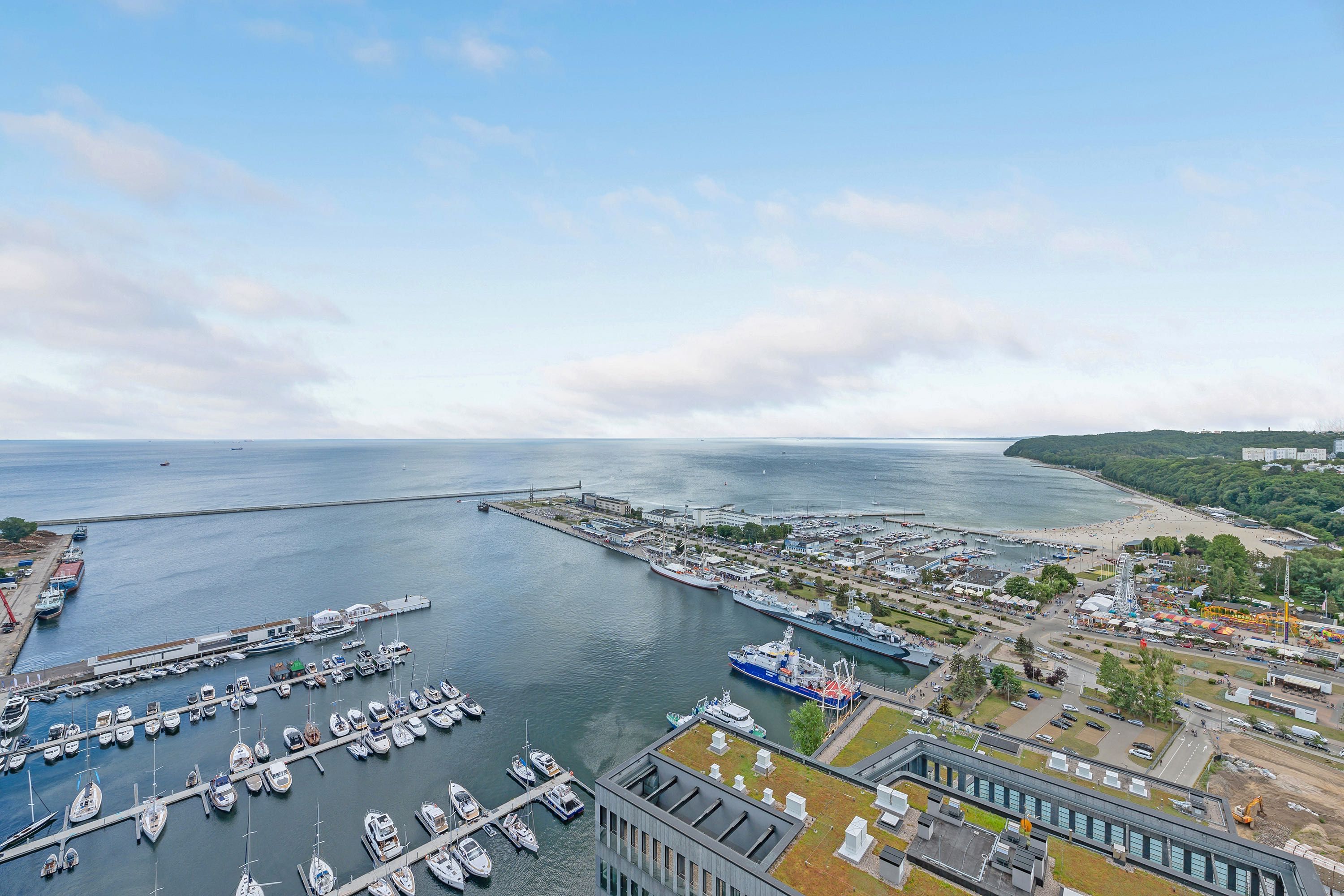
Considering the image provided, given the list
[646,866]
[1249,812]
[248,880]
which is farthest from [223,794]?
[1249,812]

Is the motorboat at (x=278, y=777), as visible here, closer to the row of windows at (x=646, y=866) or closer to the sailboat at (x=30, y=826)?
the sailboat at (x=30, y=826)

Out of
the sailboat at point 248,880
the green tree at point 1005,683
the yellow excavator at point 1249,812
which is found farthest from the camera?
the green tree at point 1005,683

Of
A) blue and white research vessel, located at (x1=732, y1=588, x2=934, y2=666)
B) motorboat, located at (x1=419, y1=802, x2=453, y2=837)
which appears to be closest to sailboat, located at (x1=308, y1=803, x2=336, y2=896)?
motorboat, located at (x1=419, y1=802, x2=453, y2=837)

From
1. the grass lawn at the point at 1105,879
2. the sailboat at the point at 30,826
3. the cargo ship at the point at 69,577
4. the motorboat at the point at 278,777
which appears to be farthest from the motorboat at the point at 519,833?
the cargo ship at the point at 69,577

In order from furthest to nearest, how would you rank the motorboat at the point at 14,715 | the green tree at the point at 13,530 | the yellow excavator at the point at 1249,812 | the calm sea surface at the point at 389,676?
1. the green tree at the point at 13,530
2. the motorboat at the point at 14,715
3. the calm sea surface at the point at 389,676
4. the yellow excavator at the point at 1249,812

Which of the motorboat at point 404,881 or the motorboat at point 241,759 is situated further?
the motorboat at point 241,759

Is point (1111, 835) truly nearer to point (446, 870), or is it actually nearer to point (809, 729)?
point (809, 729)

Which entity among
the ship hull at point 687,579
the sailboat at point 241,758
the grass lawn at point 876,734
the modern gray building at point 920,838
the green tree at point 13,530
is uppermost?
the modern gray building at point 920,838
